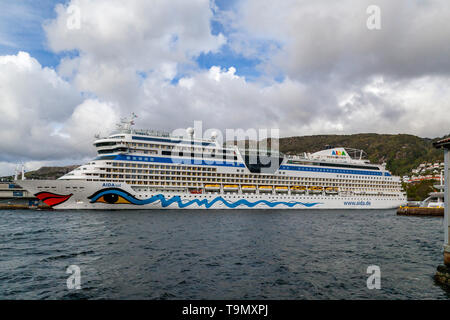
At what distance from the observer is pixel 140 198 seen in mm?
48312

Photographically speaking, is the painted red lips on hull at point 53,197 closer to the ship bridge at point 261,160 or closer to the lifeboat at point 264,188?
the ship bridge at point 261,160

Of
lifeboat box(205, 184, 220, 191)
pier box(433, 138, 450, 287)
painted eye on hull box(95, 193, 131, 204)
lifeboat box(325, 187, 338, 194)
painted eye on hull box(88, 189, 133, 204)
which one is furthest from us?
lifeboat box(325, 187, 338, 194)

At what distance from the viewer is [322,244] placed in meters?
23.2

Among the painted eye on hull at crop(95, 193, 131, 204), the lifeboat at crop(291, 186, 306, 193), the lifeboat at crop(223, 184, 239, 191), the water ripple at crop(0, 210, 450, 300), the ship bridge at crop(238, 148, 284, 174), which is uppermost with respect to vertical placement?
the ship bridge at crop(238, 148, 284, 174)

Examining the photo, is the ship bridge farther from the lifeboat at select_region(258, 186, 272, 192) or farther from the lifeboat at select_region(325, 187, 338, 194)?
the lifeboat at select_region(325, 187, 338, 194)

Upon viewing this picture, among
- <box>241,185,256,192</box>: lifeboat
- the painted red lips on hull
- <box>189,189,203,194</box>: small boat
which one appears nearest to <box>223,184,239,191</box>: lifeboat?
<box>241,185,256,192</box>: lifeboat

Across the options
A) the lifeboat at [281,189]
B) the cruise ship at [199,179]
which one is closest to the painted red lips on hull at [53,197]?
the cruise ship at [199,179]

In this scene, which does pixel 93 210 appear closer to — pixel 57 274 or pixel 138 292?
pixel 57 274

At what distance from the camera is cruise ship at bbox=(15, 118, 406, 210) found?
46312 mm

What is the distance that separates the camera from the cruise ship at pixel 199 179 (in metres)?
46.3

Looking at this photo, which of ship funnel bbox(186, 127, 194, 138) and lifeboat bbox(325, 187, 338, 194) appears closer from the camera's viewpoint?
ship funnel bbox(186, 127, 194, 138)

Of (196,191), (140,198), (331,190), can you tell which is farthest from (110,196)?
(331,190)
